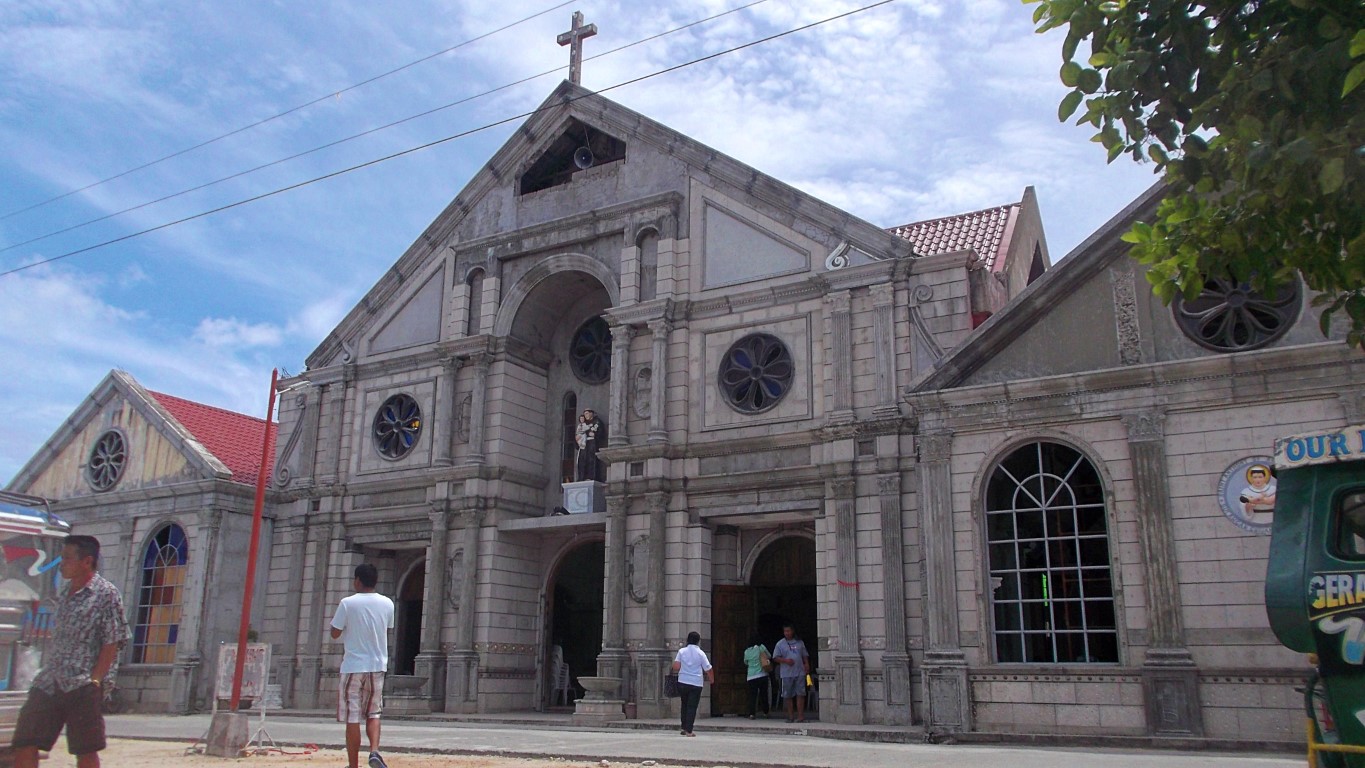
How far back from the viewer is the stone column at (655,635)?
67.4 ft

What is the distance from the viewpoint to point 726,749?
13789 millimetres

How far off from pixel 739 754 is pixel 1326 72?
9.28m

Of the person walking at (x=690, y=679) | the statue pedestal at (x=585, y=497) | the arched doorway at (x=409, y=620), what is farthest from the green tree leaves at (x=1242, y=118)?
the arched doorway at (x=409, y=620)

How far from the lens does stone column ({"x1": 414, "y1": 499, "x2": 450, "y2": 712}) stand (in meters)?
23.3

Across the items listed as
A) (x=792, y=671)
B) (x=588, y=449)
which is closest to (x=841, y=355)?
(x=792, y=671)

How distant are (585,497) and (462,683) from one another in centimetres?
451

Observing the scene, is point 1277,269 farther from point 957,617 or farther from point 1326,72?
point 957,617

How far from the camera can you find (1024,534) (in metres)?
16.8

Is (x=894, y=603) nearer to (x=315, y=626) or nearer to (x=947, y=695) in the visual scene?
(x=947, y=695)

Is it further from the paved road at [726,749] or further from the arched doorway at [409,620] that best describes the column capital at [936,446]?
the arched doorway at [409,620]

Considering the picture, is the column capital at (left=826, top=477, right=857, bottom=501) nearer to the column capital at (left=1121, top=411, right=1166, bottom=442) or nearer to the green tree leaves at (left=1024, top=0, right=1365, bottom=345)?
the column capital at (left=1121, top=411, right=1166, bottom=442)

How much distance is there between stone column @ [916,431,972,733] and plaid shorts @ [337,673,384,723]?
8.88m

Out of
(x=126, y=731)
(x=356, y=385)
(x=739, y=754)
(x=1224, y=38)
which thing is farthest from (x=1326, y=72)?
(x=356, y=385)

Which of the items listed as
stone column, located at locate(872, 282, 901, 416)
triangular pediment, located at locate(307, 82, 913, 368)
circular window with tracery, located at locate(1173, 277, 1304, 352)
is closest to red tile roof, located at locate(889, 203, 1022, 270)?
stone column, located at locate(872, 282, 901, 416)
